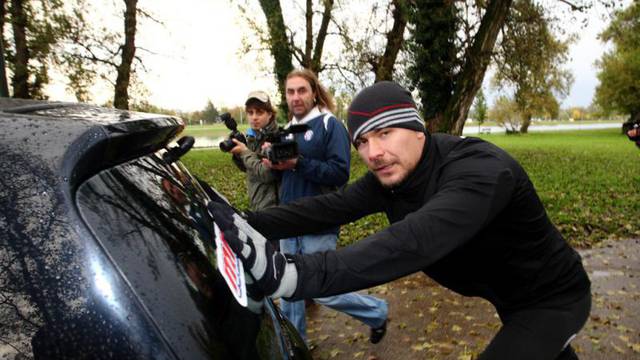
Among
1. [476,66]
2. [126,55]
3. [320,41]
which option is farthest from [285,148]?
[320,41]

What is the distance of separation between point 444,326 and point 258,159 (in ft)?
7.74

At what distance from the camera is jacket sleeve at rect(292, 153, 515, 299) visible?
129 cm

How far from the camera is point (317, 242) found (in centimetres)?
335

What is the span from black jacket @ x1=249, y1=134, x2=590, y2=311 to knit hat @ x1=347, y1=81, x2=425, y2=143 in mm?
152

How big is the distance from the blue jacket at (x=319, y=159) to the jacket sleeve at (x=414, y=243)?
6.08ft

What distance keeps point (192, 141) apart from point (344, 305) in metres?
2.11

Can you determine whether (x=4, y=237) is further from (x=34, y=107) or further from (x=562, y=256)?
(x=562, y=256)

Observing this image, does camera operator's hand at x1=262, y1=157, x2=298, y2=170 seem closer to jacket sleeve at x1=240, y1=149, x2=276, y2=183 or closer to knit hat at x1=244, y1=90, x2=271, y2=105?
jacket sleeve at x1=240, y1=149, x2=276, y2=183

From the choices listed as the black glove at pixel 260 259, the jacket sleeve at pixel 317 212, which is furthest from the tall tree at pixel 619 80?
the black glove at pixel 260 259

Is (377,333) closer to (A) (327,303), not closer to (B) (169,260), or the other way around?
(A) (327,303)

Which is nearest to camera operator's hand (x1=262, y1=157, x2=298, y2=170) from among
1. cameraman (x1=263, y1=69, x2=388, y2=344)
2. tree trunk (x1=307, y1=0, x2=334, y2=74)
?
cameraman (x1=263, y1=69, x2=388, y2=344)

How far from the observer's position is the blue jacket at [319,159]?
3.32m

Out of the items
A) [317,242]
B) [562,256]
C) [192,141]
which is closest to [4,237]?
[192,141]

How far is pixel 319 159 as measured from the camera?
3479 mm
